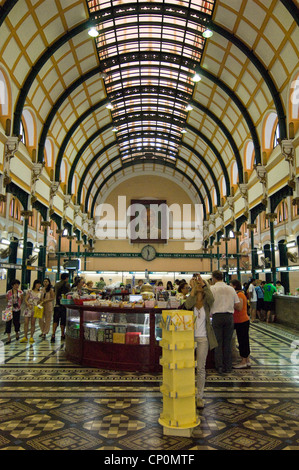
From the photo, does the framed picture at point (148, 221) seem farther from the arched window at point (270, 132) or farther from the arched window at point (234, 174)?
the arched window at point (270, 132)

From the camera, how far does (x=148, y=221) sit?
3378cm

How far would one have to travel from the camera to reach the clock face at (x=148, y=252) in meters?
32.2

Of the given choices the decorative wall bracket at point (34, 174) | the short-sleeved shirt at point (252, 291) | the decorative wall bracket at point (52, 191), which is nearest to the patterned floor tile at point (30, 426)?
the short-sleeved shirt at point (252, 291)

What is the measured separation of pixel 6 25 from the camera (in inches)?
432

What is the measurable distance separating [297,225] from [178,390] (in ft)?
37.4

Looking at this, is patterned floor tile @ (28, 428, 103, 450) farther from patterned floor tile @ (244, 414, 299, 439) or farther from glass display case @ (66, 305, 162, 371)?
glass display case @ (66, 305, 162, 371)

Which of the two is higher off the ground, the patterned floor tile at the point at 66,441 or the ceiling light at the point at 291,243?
the ceiling light at the point at 291,243

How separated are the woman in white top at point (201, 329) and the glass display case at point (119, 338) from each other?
5.27ft

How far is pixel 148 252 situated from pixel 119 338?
86.2 feet

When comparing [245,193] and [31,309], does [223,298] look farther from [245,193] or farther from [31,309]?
[245,193]

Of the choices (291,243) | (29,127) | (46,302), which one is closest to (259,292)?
(291,243)

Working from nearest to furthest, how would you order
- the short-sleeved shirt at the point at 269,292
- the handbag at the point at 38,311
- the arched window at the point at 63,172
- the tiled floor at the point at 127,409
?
the tiled floor at the point at 127,409 → the handbag at the point at 38,311 → the short-sleeved shirt at the point at 269,292 → the arched window at the point at 63,172

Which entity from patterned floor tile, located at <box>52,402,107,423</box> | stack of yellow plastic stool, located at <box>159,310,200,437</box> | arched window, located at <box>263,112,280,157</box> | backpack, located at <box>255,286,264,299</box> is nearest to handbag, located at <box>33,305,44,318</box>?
patterned floor tile, located at <box>52,402,107,423</box>
